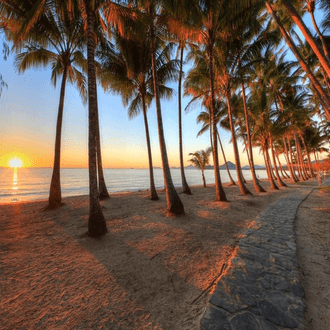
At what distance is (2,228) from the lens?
5.21m

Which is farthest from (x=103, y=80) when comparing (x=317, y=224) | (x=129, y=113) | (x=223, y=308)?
(x=317, y=224)

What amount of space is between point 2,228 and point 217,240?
6798mm

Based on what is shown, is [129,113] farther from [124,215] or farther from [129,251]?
[129,251]

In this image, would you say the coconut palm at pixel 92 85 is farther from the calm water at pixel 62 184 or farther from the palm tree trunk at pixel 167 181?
the calm water at pixel 62 184

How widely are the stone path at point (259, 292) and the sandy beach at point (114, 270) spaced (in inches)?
7.5

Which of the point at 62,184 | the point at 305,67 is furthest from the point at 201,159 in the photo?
the point at 62,184

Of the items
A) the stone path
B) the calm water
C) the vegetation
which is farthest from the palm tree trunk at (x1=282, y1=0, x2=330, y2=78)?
the calm water

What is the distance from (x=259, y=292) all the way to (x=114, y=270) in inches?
98.5

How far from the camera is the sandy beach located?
2.10 metres

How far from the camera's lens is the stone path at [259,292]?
1939mm

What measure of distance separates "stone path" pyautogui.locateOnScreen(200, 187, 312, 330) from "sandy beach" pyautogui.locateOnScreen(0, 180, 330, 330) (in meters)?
0.19

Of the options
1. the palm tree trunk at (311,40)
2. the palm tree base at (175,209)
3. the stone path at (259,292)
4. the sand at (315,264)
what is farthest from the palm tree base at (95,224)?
the palm tree trunk at (311,40)

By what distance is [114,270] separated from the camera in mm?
3084

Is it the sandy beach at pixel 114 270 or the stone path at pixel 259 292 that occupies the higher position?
the sandy beach at pixel 114 270
